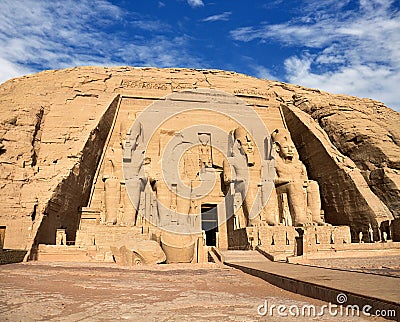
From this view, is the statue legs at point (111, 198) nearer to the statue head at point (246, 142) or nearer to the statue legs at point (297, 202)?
the statue head at point (246, 142)

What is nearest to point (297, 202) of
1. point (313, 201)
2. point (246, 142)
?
point (313, 201)

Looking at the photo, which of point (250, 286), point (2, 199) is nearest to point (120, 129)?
point (2, 199)

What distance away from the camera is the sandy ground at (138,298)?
10.2ft

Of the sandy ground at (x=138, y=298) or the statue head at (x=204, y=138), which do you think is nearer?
the sandy ground at (x=138, y=298)

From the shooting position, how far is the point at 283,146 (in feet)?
48.1

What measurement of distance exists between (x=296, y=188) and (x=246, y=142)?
261 cm

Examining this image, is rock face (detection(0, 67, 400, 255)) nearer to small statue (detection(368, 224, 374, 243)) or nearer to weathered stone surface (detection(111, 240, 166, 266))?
small statue (detection(368, 224, 374, 243))

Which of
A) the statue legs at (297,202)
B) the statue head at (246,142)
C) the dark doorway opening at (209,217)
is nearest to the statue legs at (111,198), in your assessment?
the dark doorway opening at (209,217)

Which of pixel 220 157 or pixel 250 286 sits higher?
pixel 220 157

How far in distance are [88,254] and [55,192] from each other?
207 centimetres

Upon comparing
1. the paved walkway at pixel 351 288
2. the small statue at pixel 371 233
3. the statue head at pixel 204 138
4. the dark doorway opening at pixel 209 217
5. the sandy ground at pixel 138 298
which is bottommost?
the sandy ground at pixel 138 298

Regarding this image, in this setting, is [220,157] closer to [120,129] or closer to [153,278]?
[120,129]

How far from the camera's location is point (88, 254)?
1009cm

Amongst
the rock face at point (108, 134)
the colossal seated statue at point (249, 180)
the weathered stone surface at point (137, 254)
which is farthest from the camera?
the colossal seated statue at point (249, 180)
